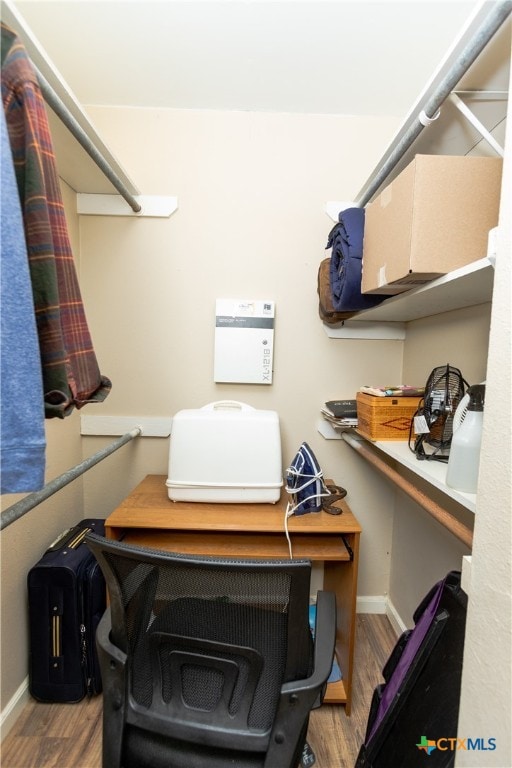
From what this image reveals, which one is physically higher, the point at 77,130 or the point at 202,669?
the point at 77,130

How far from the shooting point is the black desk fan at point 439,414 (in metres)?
1.06

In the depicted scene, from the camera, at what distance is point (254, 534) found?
4.66 ft

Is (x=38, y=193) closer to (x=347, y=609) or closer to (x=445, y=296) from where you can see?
(x=445, y=296)

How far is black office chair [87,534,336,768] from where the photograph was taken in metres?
0.72

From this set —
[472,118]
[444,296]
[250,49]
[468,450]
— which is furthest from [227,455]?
[250,49]

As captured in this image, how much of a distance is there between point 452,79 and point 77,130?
1.02 metres

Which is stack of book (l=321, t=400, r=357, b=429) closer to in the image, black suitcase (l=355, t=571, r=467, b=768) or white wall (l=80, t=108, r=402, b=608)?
white wall (l=80, t=108, r=402, b=608)

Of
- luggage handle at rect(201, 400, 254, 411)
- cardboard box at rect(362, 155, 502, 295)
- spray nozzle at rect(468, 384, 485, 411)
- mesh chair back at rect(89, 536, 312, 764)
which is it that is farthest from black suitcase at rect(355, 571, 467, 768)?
luggage handle at rect(201, 400, 254, 411)

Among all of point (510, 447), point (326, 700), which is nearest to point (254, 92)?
point (510, 447)

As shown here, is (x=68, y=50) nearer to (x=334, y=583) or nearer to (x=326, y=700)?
(x=334, y=583)

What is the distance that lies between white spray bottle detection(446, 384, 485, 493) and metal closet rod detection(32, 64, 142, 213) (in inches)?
47.8

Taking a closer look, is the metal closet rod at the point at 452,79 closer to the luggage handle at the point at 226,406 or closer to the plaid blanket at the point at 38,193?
the plaid blanket at the point at 38,193

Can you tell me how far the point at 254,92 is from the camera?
1.51 meters

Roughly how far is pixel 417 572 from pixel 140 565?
1.34 meters
